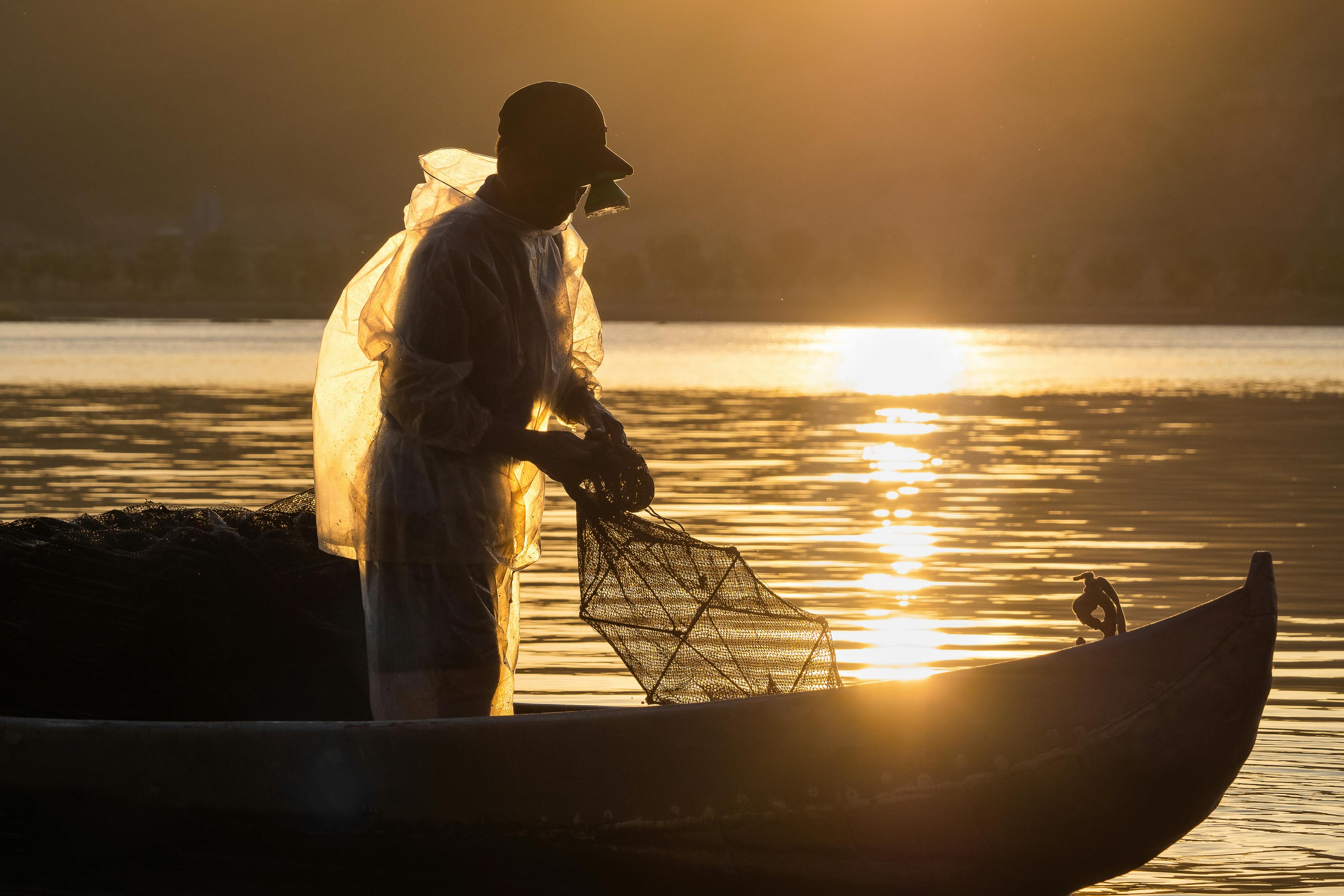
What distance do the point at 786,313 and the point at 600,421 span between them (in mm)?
134229

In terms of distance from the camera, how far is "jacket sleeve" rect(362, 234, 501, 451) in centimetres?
448

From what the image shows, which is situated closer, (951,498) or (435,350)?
(435,350)

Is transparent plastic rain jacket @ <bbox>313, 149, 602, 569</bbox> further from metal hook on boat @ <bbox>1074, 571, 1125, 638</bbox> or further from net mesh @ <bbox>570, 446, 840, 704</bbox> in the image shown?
metal hook on boat @ <bbox>1074, 571, 1125, 638</bbox>

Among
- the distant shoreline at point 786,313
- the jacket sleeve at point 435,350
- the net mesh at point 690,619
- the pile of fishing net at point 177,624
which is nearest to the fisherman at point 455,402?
the jacket sleeve at point 435,350

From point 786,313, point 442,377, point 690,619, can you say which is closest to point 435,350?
point 442,377

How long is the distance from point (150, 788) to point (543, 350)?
171 centimetres

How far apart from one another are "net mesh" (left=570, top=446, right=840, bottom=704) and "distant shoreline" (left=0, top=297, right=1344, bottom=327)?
10151 cm

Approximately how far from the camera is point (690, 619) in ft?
17.2

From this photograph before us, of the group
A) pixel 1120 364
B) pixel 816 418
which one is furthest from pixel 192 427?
pixel 1120 364

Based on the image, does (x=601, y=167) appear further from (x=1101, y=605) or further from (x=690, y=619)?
(x=1101, y=605)

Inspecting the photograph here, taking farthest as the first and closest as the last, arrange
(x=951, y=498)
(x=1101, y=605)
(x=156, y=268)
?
(x=156, y=268), (x=951, y=498), (x=1101, y=605)

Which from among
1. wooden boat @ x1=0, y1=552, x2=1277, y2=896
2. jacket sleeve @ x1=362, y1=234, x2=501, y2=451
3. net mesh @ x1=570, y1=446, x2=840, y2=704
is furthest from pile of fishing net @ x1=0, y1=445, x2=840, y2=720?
jacket sleeve @ x1=362, y1=234, x2=501, y2=451

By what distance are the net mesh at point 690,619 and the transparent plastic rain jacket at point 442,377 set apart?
0.30 meters

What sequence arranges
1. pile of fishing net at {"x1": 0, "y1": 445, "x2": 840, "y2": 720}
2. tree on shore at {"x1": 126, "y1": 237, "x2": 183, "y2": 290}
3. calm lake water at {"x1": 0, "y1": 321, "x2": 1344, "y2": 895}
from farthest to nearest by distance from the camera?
1. tree on shore at {"x1": 126, "y1": 237, "x2": 183, "y2": 290}
2. calm lake water at {"x1": 0, "y1": 321, "x2": 1344, "y2": 895}
3. pile of fishing net at {"x1": 0, "y1": 445, "x2": 840, "y2": 720}
